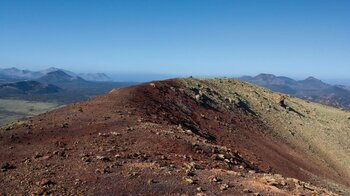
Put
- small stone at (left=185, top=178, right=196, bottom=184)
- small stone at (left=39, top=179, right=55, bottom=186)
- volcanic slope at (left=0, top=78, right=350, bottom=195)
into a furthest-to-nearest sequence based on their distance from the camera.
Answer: small stone at (left=185, top=178, right=196, bottom=184) < volcanic slope at (left=0, top=78, right=350, bottom=195) < small stone at (left=39, top=179, right=55, bottom=186)

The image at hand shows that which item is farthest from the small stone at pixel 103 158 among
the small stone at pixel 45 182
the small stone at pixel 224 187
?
the small stone at pixel 224 187

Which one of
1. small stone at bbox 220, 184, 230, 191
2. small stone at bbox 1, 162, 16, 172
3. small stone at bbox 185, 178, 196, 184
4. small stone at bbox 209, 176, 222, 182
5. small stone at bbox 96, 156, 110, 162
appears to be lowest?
small stone at bbox 220, 184, 230, 191

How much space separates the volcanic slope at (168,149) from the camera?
17.8 meters

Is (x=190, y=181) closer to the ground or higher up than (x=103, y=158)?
closer to the ground

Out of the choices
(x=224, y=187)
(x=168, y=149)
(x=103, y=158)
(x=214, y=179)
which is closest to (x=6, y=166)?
(x=103, y=158)

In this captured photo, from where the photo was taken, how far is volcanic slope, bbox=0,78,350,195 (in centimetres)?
1781

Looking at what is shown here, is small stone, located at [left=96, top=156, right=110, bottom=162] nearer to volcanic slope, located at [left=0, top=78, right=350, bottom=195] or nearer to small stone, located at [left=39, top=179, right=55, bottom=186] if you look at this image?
volcanic slope, located at [left=0, top=78, right=350, bottom=195]

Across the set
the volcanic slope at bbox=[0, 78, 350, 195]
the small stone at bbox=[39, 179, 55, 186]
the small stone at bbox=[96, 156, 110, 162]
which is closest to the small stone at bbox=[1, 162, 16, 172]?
the volcanic slope at bbox=[0, 78, 350, 195]

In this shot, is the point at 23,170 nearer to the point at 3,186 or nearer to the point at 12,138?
the point at 3,186

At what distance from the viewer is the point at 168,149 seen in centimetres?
2412

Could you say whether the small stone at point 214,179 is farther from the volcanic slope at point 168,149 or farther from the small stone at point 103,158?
the small stone at point 103,158

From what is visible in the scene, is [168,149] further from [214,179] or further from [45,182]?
[45,182]

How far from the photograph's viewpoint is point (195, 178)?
18.6 m

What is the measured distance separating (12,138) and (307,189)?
18.7 m
